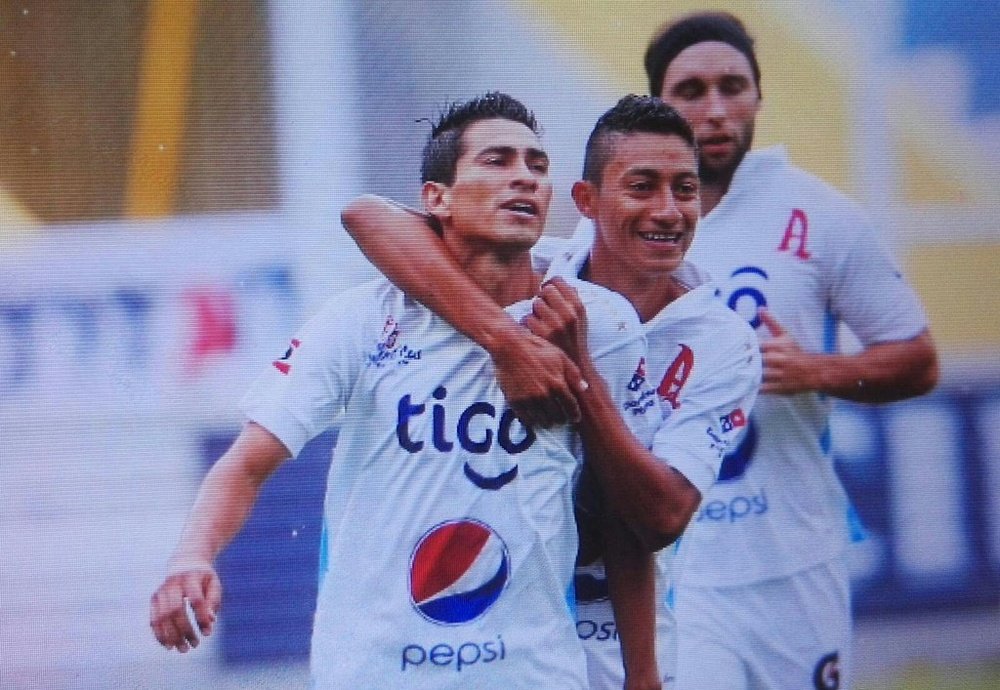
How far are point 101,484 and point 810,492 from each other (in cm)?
123

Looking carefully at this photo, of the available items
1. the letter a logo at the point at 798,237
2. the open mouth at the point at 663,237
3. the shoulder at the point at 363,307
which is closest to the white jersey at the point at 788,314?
the letter a logo at the point at 798,237

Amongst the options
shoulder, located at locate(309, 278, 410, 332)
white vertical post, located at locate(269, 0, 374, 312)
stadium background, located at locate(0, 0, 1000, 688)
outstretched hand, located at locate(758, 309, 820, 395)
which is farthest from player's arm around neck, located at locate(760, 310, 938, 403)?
white vertical post, located at locate(269, 0, 374, 312)

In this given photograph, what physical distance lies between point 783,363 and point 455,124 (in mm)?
698

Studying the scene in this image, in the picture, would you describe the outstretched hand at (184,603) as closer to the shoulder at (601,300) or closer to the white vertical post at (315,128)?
the white vertical post at (315,128)

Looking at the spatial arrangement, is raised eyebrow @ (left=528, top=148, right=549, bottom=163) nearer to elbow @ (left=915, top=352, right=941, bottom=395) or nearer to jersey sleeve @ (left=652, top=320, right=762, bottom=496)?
jersey sleeve @ (left=652, top=320, right=762, bottom=496)

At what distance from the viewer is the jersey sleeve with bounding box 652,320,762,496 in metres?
2.18

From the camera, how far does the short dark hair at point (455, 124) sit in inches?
87.4

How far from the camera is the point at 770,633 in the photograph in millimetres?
2371

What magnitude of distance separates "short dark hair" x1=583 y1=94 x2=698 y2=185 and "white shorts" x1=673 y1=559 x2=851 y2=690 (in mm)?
754

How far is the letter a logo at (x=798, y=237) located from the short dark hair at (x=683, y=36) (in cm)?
33

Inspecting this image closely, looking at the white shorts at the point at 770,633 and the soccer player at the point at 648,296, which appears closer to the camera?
the soccer player at the point at 648,296

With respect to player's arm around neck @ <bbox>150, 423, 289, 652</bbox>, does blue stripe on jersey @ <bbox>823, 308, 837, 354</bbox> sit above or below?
above

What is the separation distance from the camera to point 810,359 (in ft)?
7.75

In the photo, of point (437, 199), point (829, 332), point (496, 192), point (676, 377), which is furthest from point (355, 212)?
point (829, 332)
